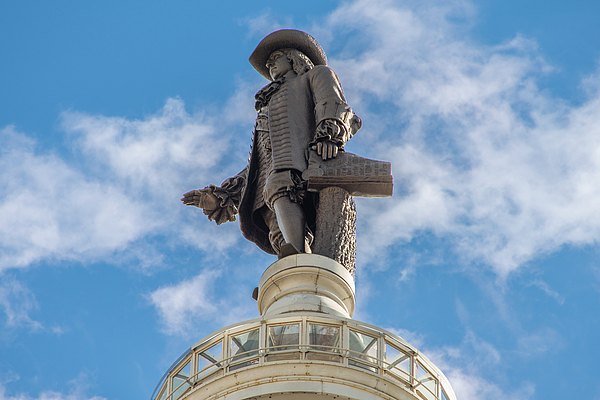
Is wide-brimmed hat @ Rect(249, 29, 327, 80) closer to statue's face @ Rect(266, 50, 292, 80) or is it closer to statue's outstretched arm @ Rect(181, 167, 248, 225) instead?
statue's face @ Rect(266, 50, 292, 80)

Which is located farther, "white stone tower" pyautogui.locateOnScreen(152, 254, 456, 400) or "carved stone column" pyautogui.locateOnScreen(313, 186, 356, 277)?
"carved stone column" pyautogui.locateOnScreen(313, 186, 356, 277)

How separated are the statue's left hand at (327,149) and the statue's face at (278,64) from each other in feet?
10.2

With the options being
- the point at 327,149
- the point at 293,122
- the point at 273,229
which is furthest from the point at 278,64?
the point at 273,229

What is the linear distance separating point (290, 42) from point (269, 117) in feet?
8.21

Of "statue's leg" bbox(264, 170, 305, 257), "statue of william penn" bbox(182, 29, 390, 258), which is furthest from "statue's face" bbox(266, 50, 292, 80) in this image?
"statue's leg" bbox(264, 170, 305, 257)

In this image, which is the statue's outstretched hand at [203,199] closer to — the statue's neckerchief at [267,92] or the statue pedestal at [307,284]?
the statue's neckerchief at [267,92]

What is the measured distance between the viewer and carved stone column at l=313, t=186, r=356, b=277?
17.4 meters

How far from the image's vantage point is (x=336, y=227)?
17.6m

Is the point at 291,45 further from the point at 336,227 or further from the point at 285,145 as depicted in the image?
the point at 336,227

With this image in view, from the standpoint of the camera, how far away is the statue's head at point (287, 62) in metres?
20.8

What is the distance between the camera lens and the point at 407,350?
47.7ft

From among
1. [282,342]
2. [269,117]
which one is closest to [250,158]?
[269,117]

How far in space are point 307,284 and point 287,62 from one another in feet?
21.2

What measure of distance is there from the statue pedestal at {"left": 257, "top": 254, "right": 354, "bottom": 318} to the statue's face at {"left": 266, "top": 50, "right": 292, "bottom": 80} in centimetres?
571
